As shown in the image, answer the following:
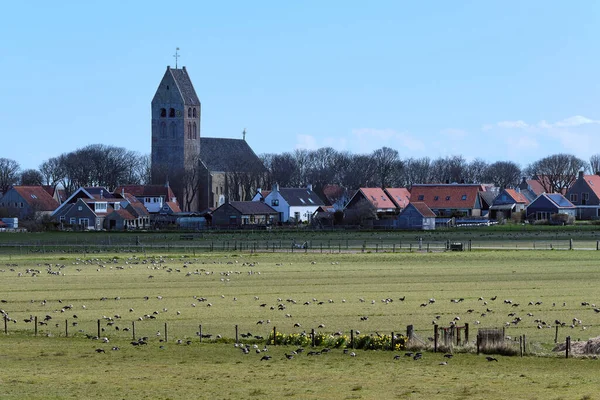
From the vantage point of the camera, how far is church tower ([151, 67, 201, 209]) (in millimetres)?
176875

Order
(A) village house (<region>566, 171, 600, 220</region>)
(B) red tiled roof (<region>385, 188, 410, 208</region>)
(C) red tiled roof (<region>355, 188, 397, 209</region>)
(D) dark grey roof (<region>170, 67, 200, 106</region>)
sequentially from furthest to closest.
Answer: (D) dark grey roof (<region>170, 67, 200, 106</region>) → (B) red tiled roof (<region>385, 188, 410, 208</region>) → (A) village house (<region>566, 171, 600, 220</region>) → (C) red tiled roof (<region>355, 188, 397, 209</region>)

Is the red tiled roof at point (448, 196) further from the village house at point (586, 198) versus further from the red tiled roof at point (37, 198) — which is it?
the red tiled roof at point (37, 198)

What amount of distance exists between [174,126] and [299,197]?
3590cm

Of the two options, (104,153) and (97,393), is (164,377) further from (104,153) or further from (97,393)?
(104,153)

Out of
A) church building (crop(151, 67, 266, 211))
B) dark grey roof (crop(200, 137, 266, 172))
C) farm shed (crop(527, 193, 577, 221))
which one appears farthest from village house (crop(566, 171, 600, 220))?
dark grey roof (crop(200, 137, 266, 172))

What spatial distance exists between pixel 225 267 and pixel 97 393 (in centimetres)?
3841

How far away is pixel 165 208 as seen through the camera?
152 metres

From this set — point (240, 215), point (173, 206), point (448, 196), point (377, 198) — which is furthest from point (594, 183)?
point (173, 206)

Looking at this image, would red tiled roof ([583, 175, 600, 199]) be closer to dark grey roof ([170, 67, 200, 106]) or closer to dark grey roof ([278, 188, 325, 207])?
dark grey roof ([278, 188, 325, 207])

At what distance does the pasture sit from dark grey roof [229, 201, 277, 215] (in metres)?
71.3

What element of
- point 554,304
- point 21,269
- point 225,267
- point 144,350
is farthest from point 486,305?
Result: point 21,269

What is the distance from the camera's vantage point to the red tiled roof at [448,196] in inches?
Result: 5325

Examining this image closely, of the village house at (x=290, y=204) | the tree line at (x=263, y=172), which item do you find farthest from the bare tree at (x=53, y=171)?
the village house at (x=290, y=204)

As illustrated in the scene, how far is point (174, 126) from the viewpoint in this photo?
178000mm
